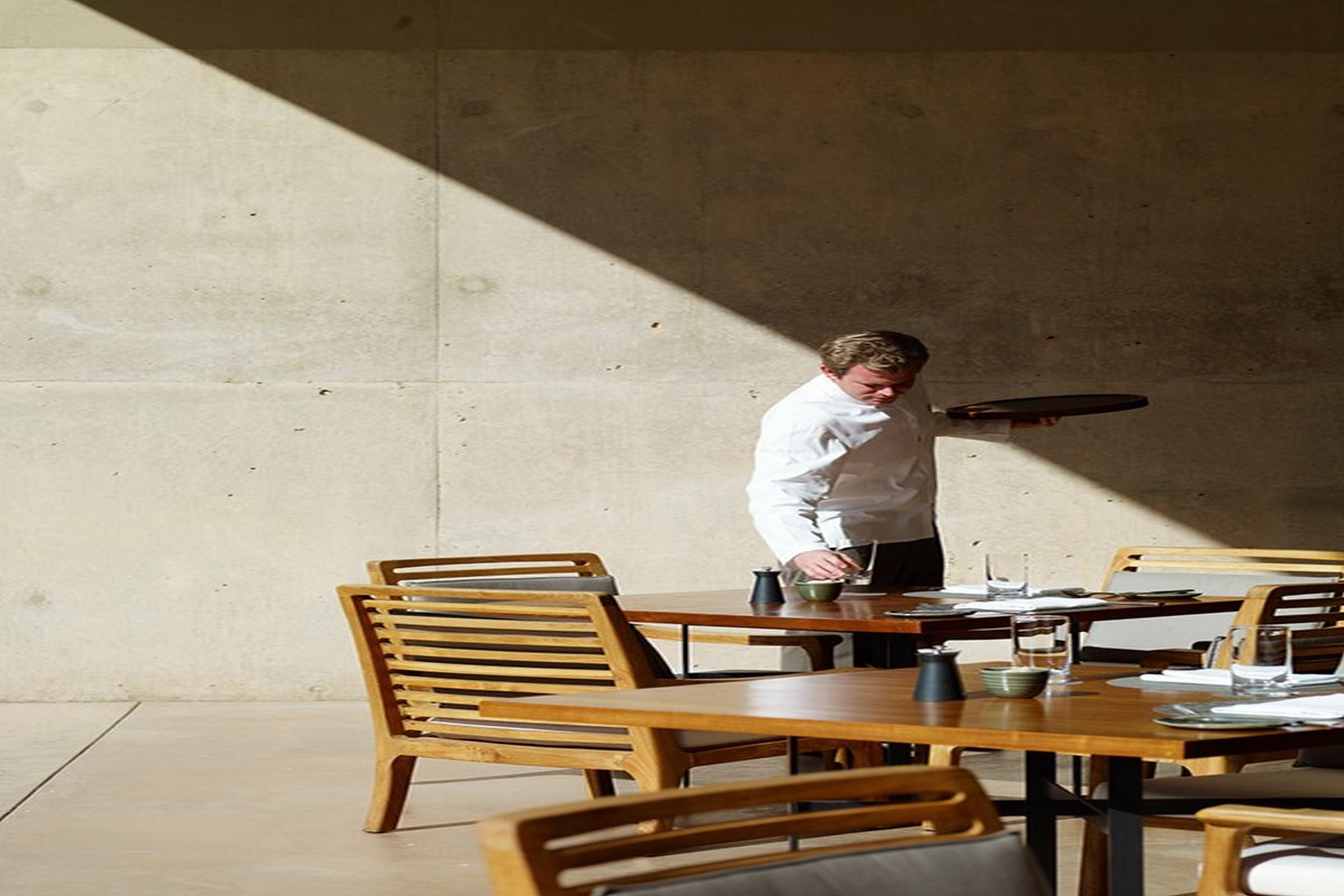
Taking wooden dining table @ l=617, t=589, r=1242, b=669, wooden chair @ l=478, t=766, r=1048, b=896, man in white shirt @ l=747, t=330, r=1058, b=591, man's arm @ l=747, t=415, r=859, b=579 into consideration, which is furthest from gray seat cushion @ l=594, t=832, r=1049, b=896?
man in white shirt @ l=747, t=330, r=1058, b=591

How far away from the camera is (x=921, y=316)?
821 centimetres

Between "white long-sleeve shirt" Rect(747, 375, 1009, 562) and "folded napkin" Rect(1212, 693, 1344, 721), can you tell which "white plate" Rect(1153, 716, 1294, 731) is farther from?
"white long-sleeve shirt" Rect(747, 375, 1009, 562)

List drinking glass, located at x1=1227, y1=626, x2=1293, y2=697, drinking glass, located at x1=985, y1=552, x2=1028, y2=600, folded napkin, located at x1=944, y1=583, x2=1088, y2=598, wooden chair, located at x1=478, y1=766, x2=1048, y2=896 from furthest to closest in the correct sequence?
folded napkin, located at x1=944, y1=583, x2=1088, y2=598
drinking glass, located at x1=985, y1=552, x2=1028, y2=600
drinking glass, located at x1=1227, y1=626, x2=1293, y2=697
wooden chair, located at x1=478, y1=766, x2=1048, y2=896

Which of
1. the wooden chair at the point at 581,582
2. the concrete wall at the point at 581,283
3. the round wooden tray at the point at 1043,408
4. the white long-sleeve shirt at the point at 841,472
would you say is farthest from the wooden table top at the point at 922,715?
the concrete wall at the point at 581,283

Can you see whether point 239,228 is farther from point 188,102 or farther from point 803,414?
point 803,414

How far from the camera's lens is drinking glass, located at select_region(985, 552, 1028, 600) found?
14.9ft

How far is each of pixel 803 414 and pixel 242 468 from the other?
332cm

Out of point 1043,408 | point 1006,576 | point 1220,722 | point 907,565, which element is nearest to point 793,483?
point 907,565

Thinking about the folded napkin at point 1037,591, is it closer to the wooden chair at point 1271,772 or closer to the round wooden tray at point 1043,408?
the wooden chair at point 1271,772

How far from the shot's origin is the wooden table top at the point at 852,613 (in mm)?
4262

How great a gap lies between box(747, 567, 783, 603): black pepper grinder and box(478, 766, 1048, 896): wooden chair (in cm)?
319

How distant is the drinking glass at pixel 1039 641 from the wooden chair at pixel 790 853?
3.69ft

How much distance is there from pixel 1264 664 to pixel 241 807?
11.8 ft

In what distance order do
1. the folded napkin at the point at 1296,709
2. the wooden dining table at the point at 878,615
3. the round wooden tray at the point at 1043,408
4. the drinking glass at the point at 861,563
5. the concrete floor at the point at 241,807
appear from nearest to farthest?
the folded napkin at the point at 1296,709 → the wooden dining table at the point at 878,615 → the concrete floor at the point at 241,807 → the drinking glass at the point at 861,563 → the round wooden tray at the point at 1043,408
